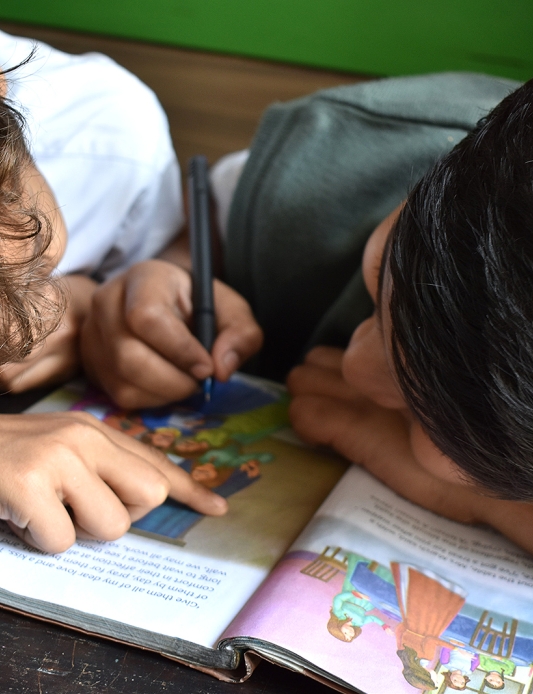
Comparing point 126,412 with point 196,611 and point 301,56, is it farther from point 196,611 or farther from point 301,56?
point 301,56

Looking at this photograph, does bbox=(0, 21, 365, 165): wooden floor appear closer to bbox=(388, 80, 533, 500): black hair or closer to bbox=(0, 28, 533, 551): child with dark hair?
bbox=(0, 28, 533, 551): child with dark hair

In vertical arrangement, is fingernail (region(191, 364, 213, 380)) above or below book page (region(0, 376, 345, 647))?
above

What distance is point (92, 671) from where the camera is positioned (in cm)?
34

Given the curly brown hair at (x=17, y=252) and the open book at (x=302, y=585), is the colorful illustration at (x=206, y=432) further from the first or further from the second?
the curly brown hair at (x=17, y=252)

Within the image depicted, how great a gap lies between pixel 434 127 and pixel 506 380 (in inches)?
16.1

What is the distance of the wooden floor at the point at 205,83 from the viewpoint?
95 centimetres

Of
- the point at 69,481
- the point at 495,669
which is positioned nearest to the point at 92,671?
the point at 69,481

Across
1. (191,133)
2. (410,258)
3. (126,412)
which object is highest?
(410,258)

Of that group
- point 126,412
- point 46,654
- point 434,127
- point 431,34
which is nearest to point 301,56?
point 431,34

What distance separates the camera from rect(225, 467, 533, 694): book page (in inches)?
13.7

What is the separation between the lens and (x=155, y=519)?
1.46ft

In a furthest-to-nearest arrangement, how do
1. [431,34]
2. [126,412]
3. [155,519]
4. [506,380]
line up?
1. [431,34]
2. [126,412]
3. [155,519]
4. [506,380]

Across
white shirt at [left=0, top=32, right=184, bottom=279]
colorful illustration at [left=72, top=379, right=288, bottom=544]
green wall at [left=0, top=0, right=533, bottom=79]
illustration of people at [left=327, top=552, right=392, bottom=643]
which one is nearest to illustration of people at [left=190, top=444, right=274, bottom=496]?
colorful illustration at [left=72, top=379, right=288, bottom=544]

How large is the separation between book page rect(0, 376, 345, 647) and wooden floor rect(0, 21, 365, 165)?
534mm
